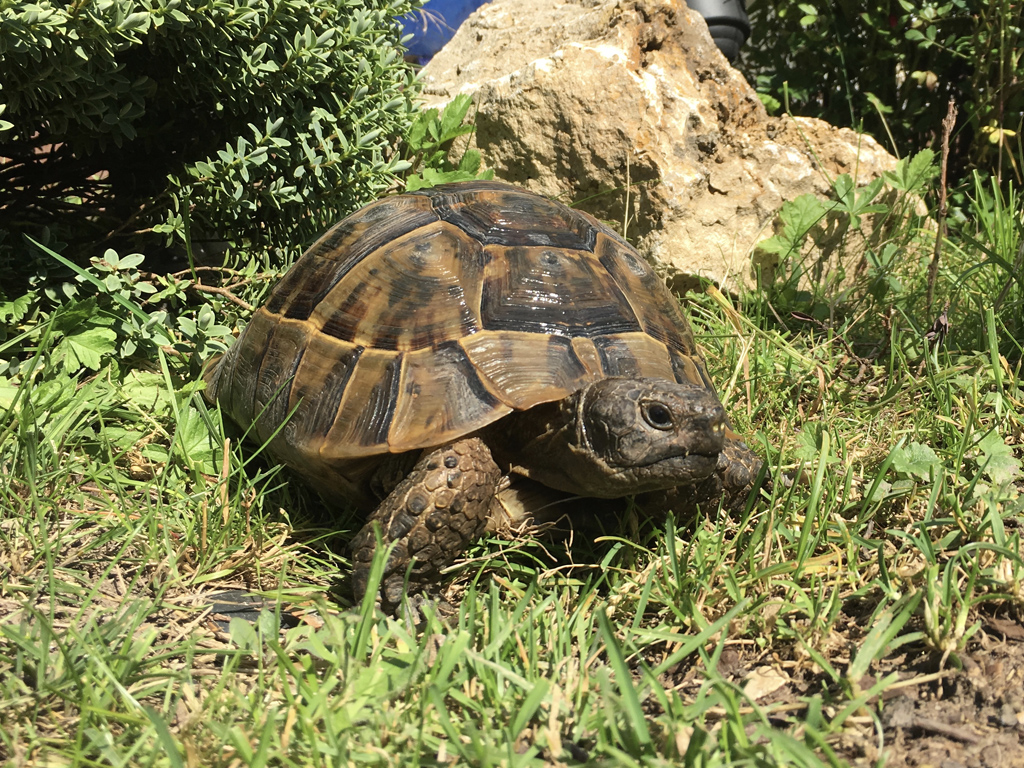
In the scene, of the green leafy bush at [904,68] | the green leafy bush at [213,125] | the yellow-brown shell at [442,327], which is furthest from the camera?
the green leafy bush at [904,68]

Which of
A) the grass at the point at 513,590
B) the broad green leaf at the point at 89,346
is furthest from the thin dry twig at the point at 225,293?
the broad green leaf at the point at 89,346

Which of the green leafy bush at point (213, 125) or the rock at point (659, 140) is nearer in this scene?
the green leafy bush at point (213, 125)

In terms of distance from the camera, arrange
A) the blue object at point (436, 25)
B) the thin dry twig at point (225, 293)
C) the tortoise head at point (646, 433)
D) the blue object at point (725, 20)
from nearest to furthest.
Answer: the tortoise head at point (646, 433) → the thin dry twig at point (225, 293) → the blue object at point (725, 20) → the blue object at point (436, 25)

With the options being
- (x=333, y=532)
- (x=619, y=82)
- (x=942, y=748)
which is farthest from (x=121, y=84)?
(x=942, y=748)

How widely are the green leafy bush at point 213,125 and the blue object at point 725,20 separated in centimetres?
258

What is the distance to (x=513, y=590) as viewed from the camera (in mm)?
2146

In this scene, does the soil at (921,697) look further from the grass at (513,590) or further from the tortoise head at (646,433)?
the tortoise head at (646,433)

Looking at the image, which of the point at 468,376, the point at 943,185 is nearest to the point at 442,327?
the point at 468,376

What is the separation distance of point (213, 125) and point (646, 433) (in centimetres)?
239

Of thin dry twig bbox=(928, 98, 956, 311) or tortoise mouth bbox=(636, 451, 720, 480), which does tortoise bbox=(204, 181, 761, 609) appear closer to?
tortoise mouth bbox=(636, 451, 720, 480)

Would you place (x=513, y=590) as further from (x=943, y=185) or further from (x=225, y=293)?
(x=943, y=185)

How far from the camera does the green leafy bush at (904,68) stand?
14.4 feet

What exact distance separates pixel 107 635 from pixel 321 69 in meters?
2.19

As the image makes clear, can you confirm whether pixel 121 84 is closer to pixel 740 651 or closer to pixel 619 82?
pixel 619 82
